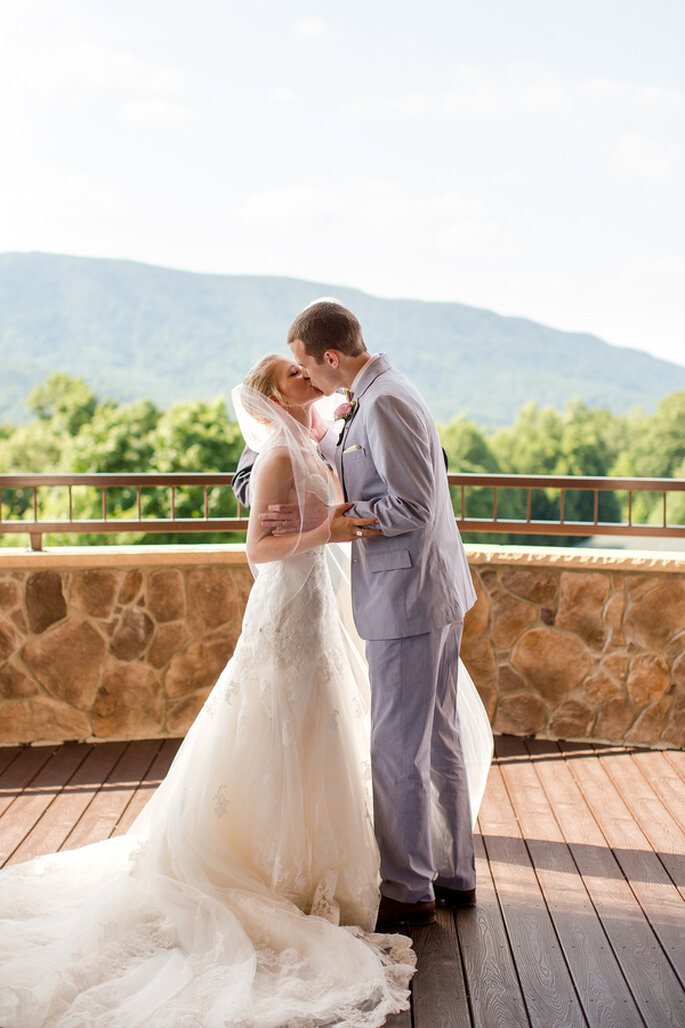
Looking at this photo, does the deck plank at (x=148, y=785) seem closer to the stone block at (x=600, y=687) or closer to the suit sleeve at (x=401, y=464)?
the suit sleeve at (x=401, y=464)

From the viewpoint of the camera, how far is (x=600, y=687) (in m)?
3.75

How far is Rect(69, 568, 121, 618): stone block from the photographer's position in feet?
12.1

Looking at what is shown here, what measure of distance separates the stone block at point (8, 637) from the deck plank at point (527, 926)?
1.93 metres

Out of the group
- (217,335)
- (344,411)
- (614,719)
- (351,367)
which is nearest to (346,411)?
(344,411)

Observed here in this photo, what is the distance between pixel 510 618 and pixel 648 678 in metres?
0.60

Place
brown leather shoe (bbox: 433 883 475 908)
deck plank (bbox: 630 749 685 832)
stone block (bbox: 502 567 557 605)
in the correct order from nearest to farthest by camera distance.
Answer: brown leather shoe (bbox: 433 883 475 908) → deck plank (bbox: 630 749 685 832) → stone block (bbox: 502 567 557 605)

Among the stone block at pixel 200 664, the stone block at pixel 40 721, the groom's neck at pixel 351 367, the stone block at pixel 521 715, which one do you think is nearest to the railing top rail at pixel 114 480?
the stone block at pixel 200 664

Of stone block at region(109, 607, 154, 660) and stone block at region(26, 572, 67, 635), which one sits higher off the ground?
stone block at region(26, 572, 67, 635)

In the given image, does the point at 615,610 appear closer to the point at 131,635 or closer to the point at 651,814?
the point at 651,814

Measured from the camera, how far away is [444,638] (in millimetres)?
2334

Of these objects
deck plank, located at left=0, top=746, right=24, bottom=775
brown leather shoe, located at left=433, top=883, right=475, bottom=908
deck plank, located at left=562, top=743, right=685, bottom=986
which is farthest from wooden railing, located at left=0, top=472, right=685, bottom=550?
brown leather shoe, located at left=433, top=883, right=475, bottom=908

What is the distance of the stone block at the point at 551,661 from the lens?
376 cm

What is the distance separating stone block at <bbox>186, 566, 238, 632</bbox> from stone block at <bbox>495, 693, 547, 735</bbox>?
4.00ft

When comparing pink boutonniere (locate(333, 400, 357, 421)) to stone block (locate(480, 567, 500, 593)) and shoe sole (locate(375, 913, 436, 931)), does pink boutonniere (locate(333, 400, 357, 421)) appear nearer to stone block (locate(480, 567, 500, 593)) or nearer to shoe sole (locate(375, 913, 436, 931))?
shoe sole (locate(375, 913, 436, 931))
